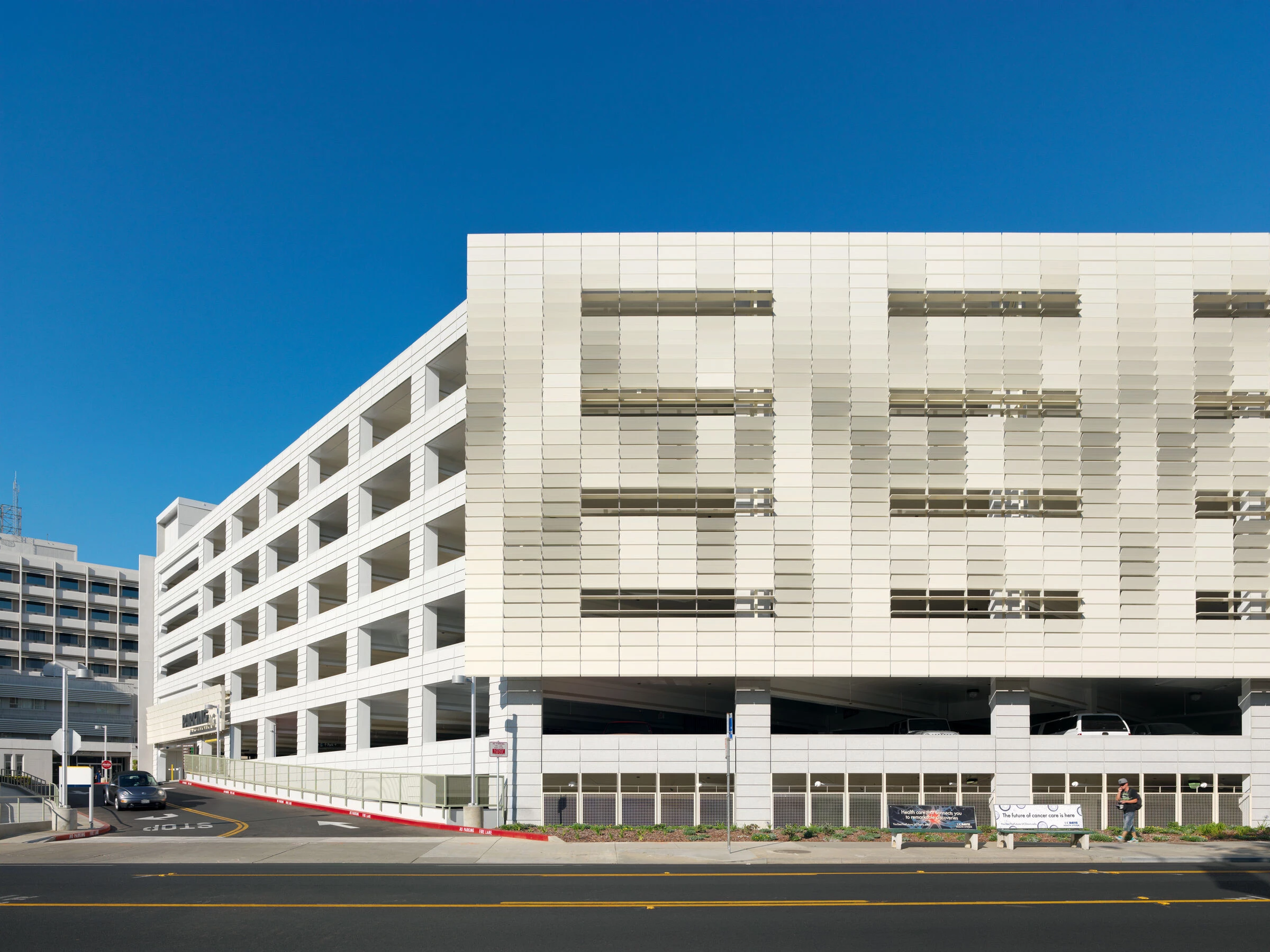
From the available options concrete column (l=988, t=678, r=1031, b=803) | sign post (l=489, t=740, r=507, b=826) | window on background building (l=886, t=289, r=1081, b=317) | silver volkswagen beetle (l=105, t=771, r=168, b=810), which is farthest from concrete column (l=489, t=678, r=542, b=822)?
window on background building (l=886, t=289, r=1081, b=317)

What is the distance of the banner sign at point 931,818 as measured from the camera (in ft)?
95.6

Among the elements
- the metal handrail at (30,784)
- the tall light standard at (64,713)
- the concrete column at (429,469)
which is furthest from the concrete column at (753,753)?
the metal handrail at (30,784)

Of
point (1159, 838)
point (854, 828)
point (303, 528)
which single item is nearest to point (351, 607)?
point (303, 528)

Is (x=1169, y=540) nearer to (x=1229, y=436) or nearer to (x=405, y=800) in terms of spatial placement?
(x=1229, y=436)

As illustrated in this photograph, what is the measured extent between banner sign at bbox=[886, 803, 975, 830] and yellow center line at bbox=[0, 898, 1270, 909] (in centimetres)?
981

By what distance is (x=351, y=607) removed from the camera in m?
52.9

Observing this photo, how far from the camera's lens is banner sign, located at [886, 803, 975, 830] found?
29.1 metres

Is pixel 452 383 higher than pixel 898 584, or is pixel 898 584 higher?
pixel 452 383

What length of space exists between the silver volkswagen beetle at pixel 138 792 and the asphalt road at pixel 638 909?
2118cm

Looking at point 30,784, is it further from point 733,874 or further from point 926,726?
point 733,874

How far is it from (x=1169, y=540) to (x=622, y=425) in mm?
20279

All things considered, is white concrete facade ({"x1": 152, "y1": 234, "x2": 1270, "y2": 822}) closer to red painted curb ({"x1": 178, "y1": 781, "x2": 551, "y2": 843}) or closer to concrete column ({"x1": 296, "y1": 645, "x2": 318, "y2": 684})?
red painted curb ({"x1": 178, "y1": 781, "x2": 551, "y2": 843})

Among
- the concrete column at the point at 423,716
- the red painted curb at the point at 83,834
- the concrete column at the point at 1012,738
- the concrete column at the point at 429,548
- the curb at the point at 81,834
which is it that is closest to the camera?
the curb at the point at 81,834

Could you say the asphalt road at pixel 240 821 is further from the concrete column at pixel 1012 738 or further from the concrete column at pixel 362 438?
A: the concrete column at pixel 1012 738
